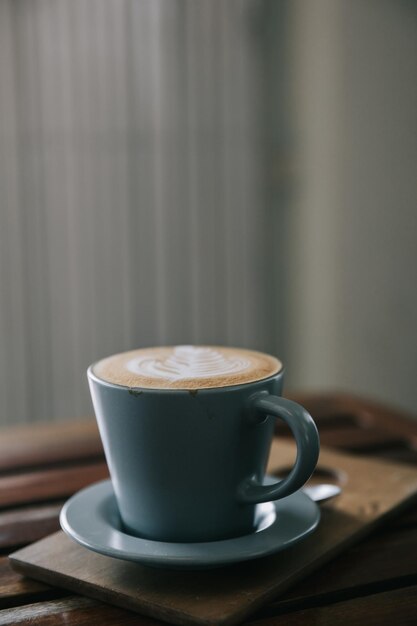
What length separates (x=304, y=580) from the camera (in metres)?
0.38

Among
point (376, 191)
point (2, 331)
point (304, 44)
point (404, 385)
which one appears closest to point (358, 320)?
point (404, 385)

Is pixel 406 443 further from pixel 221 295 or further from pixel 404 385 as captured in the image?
pixel 221 295

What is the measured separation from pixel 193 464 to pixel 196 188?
1.40 metres

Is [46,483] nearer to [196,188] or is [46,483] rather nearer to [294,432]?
[294,432]

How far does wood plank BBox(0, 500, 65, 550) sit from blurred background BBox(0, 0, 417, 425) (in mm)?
1097

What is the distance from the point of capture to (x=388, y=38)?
4.68 feet

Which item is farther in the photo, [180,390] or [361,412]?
[361,412]

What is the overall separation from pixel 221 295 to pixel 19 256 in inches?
19.7

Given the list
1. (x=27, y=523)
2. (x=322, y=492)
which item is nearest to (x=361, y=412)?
(x=322, y=492)

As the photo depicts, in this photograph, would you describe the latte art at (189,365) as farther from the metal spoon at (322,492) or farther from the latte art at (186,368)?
the metal spoon at (322,492)

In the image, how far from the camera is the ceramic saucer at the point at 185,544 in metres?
0.35

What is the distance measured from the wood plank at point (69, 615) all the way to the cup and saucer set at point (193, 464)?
3 centimetres

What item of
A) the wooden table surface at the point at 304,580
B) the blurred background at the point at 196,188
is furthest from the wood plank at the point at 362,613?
the blurred background at the point at 196,188

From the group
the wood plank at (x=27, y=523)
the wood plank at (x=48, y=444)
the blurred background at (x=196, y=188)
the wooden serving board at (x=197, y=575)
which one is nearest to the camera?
the wooden serving board at (x=197, y=575)
